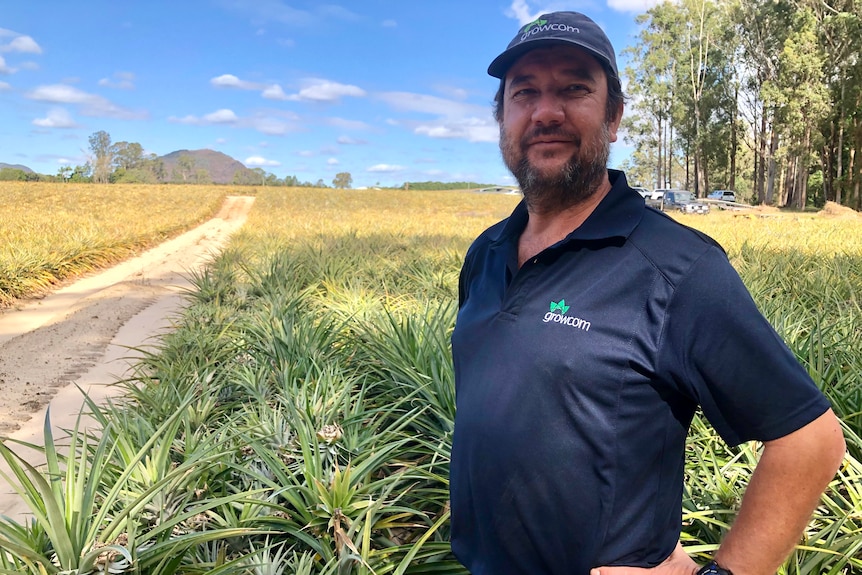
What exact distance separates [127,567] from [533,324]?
151 cm

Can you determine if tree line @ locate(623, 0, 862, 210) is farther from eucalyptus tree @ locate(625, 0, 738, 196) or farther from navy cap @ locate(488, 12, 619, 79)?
navy cap @ locate(488, 12, 619, 79)

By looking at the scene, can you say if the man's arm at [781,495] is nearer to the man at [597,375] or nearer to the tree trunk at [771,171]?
the man at [597,375]

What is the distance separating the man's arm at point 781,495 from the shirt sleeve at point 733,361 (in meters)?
0.04

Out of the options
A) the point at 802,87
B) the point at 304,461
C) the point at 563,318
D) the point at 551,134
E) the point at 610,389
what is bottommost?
the point at 304,461

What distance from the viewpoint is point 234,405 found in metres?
3.59

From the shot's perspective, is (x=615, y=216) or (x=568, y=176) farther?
(x=568, y=176)

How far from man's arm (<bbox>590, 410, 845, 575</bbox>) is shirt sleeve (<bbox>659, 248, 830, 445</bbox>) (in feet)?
0.12

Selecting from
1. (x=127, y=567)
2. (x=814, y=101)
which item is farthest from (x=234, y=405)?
(x=814, y=101)

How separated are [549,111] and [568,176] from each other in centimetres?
19

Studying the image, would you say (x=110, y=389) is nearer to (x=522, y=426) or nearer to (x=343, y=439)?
(x=343, y=439)

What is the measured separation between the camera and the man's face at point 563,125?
1.52 meters

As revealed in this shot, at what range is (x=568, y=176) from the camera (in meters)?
1.50

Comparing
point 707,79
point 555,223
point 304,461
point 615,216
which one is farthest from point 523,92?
point 707,79

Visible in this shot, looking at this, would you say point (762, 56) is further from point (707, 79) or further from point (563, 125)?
point (563, 125)
